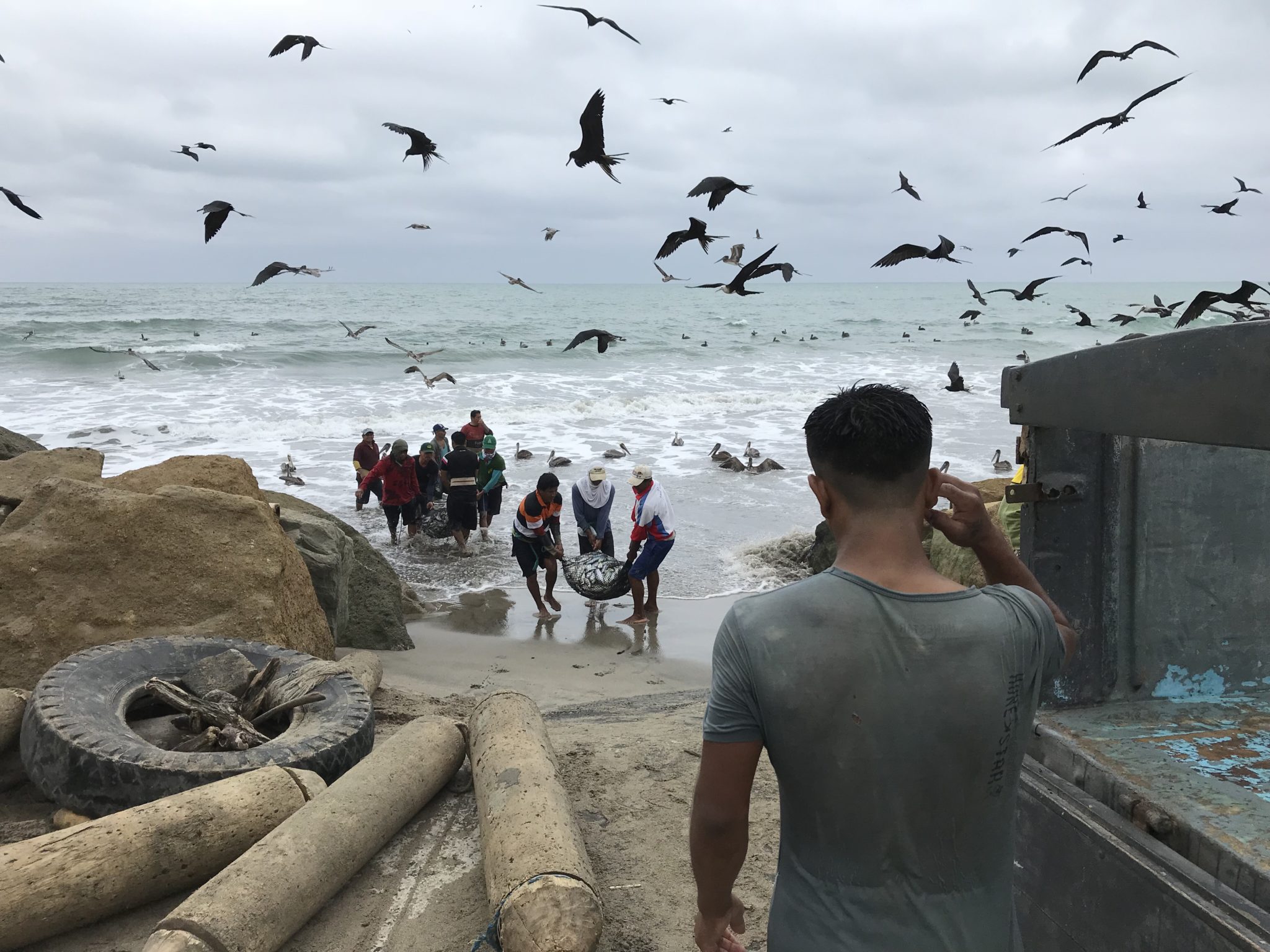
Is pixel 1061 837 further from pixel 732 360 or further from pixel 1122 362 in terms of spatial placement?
pixel 732 360

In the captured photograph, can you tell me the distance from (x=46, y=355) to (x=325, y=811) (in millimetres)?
34697

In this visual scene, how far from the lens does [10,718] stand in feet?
14.6

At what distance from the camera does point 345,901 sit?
→ 3.56 metres

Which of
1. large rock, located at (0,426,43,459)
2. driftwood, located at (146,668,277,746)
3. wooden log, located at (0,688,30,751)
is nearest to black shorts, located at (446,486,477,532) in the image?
large rock, located at (0,426,43,459)

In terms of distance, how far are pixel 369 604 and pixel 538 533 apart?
203 cm

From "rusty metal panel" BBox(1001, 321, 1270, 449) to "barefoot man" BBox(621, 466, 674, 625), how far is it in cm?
650

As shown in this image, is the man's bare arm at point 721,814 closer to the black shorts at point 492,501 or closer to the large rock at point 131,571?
the large rock at point 131,571

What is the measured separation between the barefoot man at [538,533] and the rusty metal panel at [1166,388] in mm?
7214

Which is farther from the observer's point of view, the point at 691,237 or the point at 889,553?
the point at 691,237

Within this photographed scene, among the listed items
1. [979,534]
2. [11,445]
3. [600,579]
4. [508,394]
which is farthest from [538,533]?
[508,394]

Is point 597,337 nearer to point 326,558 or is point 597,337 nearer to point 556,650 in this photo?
point 556,650

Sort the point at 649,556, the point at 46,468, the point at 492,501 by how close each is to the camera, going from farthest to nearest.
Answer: the point at 492,501 < the point at 649,556 < the point at 46,468

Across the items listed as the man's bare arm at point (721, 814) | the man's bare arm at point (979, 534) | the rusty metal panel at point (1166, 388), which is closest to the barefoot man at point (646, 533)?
the rusty metal panel at point (1166, 388)

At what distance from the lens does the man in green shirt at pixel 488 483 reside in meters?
12.8
